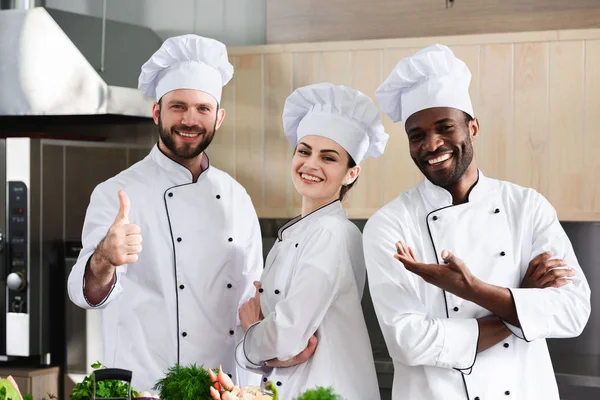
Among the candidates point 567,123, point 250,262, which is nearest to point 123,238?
point 250,262

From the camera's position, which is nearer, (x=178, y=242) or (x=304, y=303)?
(x=304, y=303)

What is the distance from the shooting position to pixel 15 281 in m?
2.76

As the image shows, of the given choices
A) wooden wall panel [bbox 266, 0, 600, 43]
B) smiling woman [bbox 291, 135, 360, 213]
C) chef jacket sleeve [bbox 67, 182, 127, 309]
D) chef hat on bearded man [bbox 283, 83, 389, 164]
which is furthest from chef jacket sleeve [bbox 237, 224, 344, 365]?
wooden wall panel [bbox 266, 0, 600, 43]

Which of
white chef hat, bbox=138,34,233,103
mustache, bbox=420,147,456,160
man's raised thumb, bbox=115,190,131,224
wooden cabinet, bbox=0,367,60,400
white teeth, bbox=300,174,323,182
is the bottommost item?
wooden cabinet, bbox=0,367,60,400

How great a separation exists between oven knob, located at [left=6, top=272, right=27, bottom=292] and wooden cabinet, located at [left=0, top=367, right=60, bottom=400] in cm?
29

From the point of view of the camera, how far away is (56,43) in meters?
2.83

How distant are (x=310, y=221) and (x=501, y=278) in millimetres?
447

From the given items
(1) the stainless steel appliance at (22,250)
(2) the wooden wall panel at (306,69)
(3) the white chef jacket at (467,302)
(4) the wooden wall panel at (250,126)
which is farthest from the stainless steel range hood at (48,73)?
(3) the white chef jacket at (467,302)

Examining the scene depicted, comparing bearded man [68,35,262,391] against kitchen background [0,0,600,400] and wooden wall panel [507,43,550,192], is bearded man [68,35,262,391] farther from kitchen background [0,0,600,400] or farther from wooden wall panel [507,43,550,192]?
wooden wall panel [507,43,550,192]

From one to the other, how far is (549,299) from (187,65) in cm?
103

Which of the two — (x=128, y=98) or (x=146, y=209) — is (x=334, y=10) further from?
(x=146, y=209)

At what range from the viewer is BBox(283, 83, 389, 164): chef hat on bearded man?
188 centimetres

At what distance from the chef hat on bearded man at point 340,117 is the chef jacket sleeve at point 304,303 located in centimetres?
24

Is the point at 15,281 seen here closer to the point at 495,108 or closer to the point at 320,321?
the point at 320,321
